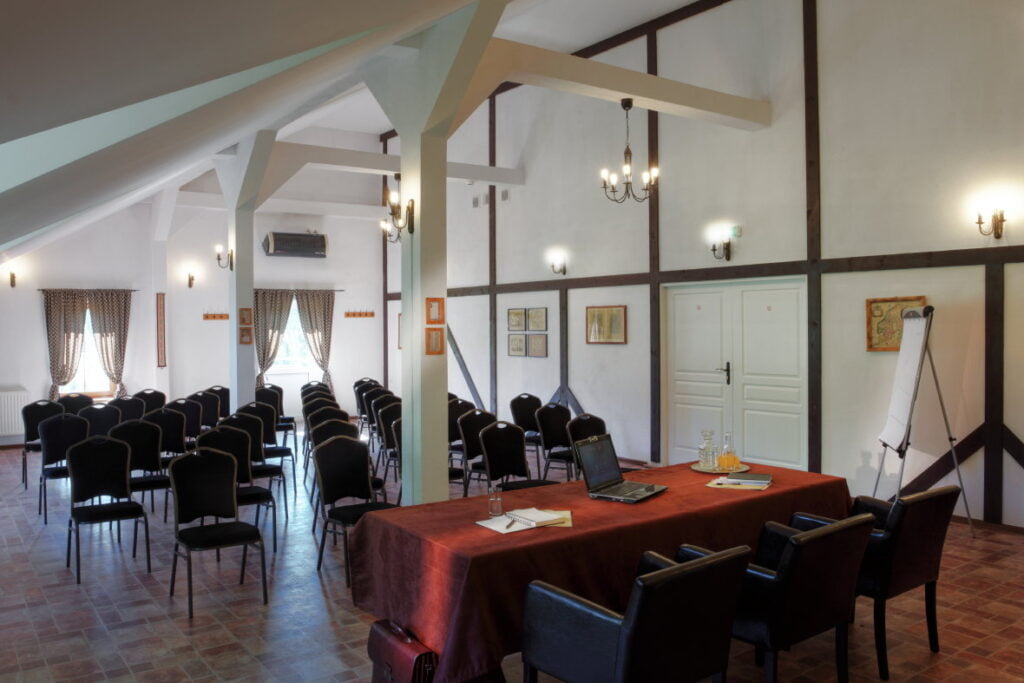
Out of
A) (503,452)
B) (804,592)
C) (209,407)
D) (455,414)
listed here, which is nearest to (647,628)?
(804,592)

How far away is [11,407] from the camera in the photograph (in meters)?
11.6

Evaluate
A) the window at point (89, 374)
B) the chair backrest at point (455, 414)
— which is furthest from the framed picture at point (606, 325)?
the window at point (89, 374)

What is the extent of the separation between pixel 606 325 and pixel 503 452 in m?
4.00

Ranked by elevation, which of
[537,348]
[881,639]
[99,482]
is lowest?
[881,639]

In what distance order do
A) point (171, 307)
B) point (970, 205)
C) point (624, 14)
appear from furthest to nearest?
point (171, 307) < point (624, 14) < point (970, 205)

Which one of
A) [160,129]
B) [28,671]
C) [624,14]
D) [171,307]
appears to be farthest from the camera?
[171,307]

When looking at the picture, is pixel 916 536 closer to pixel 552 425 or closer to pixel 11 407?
pixel 552 425

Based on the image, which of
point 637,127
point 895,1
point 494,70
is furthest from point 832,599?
point 637,127

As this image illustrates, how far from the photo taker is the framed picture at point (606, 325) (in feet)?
32.4

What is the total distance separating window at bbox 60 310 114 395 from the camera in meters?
12.4

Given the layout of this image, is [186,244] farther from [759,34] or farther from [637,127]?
[759,34]

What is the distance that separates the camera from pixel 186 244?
1323cm

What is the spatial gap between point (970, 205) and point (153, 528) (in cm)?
757

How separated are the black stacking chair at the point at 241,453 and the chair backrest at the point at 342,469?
26.8 inches
